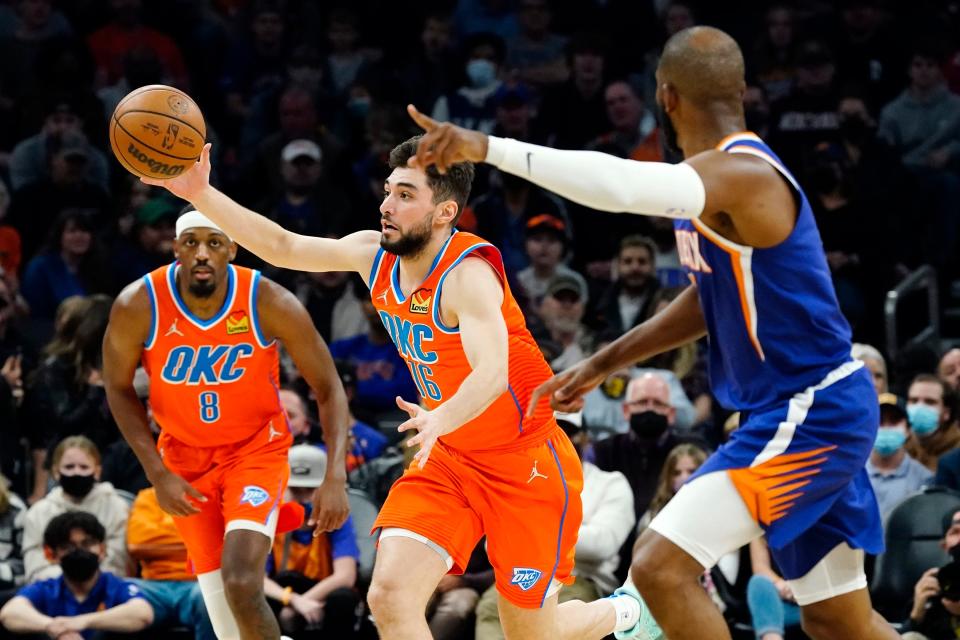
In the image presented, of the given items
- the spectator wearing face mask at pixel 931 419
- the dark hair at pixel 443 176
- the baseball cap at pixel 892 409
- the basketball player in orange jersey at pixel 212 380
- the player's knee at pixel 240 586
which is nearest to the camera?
the dark hair at pixel 443 176

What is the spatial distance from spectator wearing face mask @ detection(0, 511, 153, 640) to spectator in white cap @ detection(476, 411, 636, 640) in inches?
74.7

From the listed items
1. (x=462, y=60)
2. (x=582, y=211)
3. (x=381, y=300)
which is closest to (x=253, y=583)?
(x=381, y=300)

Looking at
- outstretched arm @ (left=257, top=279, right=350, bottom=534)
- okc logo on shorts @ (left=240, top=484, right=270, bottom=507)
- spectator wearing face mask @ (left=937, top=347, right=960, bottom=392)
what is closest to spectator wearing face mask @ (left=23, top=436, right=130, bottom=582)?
okc logo on shorts @ (left=240, top=484, right=270, bottom=507)

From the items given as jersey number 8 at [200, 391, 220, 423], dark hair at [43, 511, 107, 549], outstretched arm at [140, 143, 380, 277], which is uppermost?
outstretched arm at [140, 143, 380, 277]

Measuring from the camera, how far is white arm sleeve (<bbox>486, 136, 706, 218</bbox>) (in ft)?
14.9

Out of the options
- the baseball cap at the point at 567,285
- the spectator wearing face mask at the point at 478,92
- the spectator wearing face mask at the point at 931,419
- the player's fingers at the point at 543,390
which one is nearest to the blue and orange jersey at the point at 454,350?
the player's fingers at the point at 543,390

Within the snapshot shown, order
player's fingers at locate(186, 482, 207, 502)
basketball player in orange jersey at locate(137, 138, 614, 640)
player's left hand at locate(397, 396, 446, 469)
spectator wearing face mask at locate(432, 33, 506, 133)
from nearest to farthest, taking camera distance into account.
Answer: player's left hand at locate(397, 396, 446, 469), basketball player in orange jersey at locate(137, 138, 614, 640), player's fingers at locate(186, 482, 207, 502), spectator wearing face mask at locate(432, 33, 506, 133)

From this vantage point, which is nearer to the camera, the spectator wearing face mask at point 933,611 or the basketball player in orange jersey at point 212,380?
the basketball player in orange jersey at point 212,380

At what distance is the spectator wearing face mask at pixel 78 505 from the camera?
906 centimetres

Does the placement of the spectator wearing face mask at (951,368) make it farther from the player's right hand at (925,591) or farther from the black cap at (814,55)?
the black cap at (814,55)

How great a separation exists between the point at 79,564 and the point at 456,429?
3674mm

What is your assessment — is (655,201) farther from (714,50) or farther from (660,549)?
(660,549)

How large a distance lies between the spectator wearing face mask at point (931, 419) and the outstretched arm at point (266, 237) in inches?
181

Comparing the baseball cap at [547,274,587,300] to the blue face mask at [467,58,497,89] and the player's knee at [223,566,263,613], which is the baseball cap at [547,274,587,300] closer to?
the blue face mask at [467,58,497,89]
